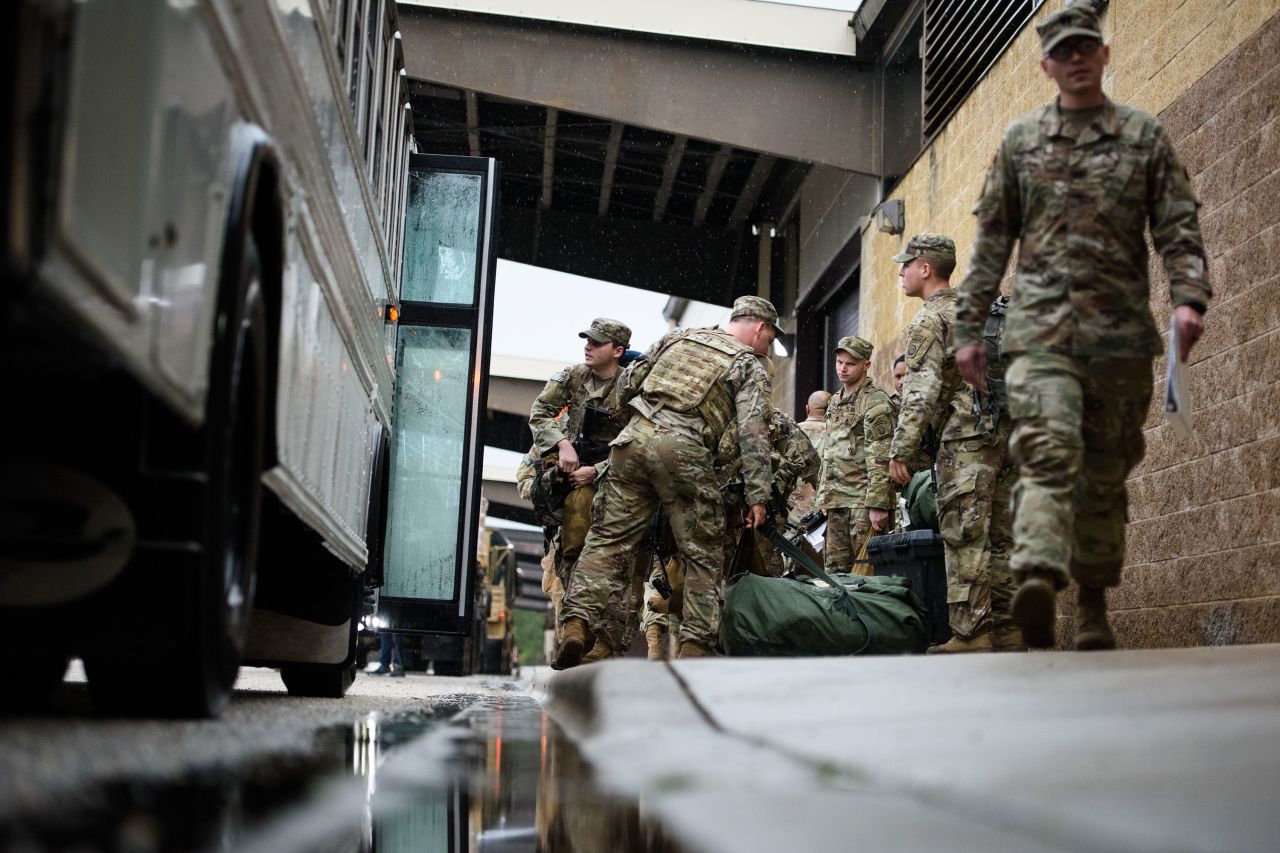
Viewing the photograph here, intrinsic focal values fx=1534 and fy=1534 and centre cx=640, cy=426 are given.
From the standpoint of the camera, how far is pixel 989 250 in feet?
17.7

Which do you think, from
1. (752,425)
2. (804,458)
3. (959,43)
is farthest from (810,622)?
(959,43)

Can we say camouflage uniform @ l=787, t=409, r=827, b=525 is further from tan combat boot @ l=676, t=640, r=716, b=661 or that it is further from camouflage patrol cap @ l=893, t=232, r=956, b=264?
tan combat boot @ l=676, t=640, r=716, b=661

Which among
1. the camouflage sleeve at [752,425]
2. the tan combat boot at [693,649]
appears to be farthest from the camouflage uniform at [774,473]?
the tan combat boot at [693,649]

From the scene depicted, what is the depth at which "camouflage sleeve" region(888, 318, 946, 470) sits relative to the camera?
24.0 feet

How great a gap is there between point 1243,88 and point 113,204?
19.9 feet

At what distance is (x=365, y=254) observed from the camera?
248 inches

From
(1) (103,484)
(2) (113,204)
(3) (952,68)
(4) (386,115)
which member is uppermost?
(3) (952,68)

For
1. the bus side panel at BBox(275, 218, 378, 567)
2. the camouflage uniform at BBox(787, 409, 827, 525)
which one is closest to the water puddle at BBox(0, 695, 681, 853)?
the bus side panel at BBox(275, 218, 378, 567)

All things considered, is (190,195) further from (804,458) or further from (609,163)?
(609,163)

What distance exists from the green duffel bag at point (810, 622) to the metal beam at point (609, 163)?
11109mm

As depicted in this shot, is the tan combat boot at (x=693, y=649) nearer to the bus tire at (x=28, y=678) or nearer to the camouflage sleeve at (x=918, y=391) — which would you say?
the camouflage sleeve at (x=918, y=391)

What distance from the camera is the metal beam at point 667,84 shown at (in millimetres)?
14633

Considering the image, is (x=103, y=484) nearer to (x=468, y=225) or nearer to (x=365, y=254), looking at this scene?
(x=365, y=254)

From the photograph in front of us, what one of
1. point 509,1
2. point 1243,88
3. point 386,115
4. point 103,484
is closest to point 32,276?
A: point 103,484
